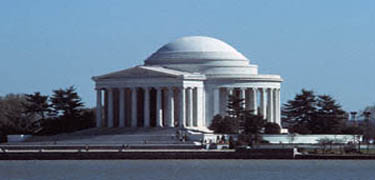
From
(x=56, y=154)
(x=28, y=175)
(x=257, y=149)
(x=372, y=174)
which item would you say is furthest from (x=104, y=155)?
(x=372, y=174)

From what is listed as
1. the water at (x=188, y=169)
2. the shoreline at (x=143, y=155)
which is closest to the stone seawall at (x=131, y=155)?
the shoreline at (x=143, y=155)

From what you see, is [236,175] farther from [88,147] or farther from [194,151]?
[88,147]

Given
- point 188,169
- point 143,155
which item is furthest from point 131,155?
point 188,169

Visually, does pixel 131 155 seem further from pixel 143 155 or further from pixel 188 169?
pixel 188 169

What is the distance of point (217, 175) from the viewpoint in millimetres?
153000

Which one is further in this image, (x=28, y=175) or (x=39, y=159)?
(x=39, y=159)

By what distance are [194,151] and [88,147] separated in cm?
1688

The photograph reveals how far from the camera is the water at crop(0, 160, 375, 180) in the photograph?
5965 inches

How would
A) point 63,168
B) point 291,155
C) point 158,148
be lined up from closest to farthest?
point 63,168 < point 291,155 < point 158,148

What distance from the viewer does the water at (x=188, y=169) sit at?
15150cm

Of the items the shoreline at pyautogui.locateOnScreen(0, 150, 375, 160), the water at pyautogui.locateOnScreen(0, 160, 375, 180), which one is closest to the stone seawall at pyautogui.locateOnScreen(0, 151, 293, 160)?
the shoreline at pyautogui.locateOnScreen(0, 150, 375, 160)

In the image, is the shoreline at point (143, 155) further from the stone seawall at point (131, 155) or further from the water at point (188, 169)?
the water at point (188, 169)

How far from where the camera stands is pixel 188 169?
538ft

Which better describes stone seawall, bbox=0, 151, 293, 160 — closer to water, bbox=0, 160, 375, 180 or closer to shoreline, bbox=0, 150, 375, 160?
shoreline, bbox=0, 150, 375, 160
